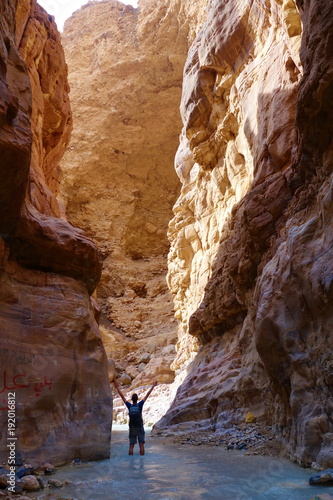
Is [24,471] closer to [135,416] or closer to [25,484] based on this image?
[25,484]

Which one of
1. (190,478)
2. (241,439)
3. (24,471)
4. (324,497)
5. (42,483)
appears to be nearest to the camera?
(324,497)

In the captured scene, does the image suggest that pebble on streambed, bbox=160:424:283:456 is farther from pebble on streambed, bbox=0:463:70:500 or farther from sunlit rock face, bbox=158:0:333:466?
pebble on streambed, bbox=0:463:70:500

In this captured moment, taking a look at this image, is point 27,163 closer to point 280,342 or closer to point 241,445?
point 280,342

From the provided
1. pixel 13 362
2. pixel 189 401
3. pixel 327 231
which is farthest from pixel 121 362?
pixel 327 231

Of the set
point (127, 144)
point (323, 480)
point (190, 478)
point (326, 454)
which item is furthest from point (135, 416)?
point (127, 144)

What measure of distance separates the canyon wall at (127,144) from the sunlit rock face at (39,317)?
A: 84.5 feet

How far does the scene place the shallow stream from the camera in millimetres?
4758

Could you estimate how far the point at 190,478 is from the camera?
19.4ft

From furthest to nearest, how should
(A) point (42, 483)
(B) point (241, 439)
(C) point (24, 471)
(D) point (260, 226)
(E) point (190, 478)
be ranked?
(D) point (260, 226) < (B) point (241, 439) < (E) point (190, 478) < (C) point (24, 471) < (A) point (42, 483)

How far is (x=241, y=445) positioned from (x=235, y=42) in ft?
46.9

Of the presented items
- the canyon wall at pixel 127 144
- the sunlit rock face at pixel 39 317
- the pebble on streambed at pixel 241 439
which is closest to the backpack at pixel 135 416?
the sunlit rock face at pixel 39 317

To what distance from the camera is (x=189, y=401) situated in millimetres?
13570

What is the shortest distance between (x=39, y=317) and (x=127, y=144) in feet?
110

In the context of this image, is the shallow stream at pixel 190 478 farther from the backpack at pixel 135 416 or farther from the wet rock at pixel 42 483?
the backpack at pixel 135 416
